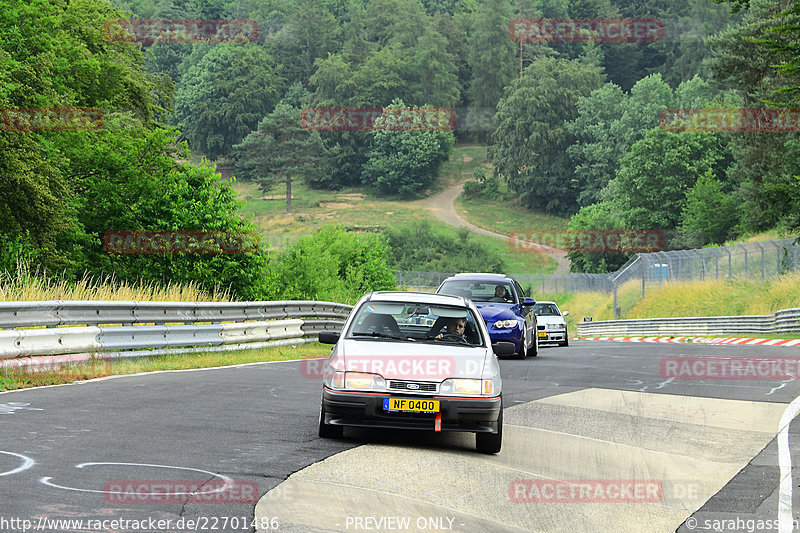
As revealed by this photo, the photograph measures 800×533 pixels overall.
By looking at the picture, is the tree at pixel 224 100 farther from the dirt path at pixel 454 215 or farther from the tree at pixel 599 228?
the tree at pixel 599 228

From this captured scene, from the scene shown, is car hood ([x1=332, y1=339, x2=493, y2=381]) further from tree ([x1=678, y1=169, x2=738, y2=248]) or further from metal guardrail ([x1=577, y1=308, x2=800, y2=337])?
tree ([x1=678, y1=169, x2=738, y2=248])

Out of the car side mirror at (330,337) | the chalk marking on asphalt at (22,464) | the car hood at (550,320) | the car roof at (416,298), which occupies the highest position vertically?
the car roof at (416,298)

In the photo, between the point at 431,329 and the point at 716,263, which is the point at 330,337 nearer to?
the point at 431,329

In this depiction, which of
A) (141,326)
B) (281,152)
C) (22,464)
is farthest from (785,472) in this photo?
(281,152)

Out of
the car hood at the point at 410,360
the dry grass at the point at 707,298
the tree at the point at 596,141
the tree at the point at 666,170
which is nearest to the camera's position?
the car hood at the point at 410,360

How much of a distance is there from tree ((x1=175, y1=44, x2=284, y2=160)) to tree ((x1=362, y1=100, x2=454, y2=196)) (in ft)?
73.7

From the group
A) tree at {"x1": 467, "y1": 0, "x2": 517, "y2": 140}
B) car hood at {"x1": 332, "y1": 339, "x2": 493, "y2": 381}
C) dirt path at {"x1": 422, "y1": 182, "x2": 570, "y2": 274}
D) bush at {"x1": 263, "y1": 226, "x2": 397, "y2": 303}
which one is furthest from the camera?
tree at {"x1": 467, "y1": 0, "x2": 517, "y2": 140}

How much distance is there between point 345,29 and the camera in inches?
7264

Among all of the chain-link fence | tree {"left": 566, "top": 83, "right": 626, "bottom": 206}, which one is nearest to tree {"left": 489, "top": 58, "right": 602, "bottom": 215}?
tree {"left": 566, "top": 83, "right": 626, "bottom": 206}

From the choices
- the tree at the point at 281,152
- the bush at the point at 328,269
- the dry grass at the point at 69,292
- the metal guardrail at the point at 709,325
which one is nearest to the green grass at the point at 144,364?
the dry grass at the point at 69,292

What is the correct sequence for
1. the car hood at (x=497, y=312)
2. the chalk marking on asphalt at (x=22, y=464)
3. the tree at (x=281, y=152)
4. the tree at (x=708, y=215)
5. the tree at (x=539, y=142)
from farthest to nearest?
1. the tree at (x=281, y=152)
2. the tree at (x=539, y=142)
3. the tree at (x=708, y=215)
4. the car hood at (x=497, y=312)
5. the chalk marking on asphalt at (x=22, y=464)

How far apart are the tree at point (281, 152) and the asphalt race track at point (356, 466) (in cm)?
12797

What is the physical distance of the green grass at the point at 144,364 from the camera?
13219 mm

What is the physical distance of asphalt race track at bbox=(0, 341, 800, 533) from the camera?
A: 6.39 meters
